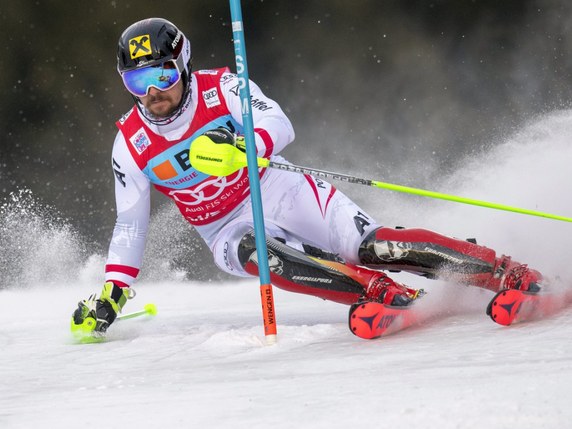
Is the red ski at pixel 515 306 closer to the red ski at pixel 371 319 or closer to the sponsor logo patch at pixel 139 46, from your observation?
the red ski at pixel 371 319

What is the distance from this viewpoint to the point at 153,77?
3.91 m

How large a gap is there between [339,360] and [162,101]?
1741 millimetres

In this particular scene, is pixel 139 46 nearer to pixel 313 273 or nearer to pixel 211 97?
pixel 211 97

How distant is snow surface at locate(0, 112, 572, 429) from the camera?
6.70 feet

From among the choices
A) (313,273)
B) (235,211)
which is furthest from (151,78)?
(313,273)

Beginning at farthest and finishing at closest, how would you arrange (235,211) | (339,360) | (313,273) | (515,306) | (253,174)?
(235,211)
(313,273)
(253,174)
(515,306)
(339,360)

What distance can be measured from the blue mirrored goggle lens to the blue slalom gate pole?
0.49 meters

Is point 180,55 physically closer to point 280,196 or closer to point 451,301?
point 280,196

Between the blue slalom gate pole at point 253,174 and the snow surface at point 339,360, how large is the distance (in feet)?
0.46

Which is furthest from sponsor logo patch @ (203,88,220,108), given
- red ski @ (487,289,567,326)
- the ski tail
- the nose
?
red ski @ (487,289,567,326)

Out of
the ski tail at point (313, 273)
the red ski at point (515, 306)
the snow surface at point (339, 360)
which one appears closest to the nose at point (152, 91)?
the ski tail at point (313, 273)

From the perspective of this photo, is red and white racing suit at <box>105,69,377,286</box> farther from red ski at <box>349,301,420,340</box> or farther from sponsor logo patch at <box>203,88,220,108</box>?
red ski at <box>349,301,420,340</box>

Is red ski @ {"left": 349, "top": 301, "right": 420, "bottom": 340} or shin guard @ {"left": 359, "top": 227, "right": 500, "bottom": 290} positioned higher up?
shin guard @ {"left": 359, "top": 227, "right": 500, "bottom": 290}

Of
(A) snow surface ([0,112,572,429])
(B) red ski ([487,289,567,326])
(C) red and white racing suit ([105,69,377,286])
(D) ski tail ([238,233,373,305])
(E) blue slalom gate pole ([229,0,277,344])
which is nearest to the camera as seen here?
(A) snow surface ([0,112,572,429])
